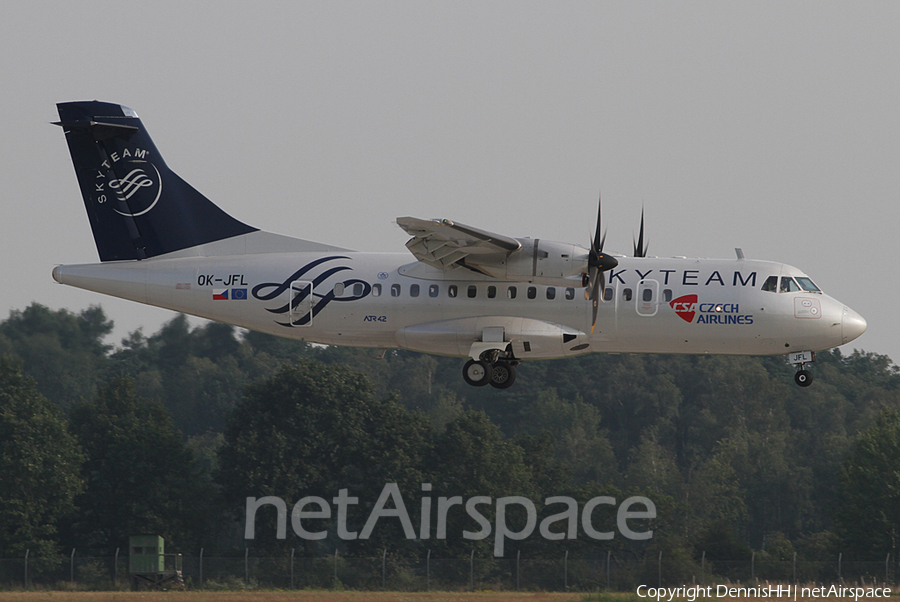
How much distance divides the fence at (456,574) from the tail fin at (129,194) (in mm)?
16490

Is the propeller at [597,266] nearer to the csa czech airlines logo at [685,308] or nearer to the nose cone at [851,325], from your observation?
the csa czech airlines logo at [685,308]

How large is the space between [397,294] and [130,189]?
859 centimetres

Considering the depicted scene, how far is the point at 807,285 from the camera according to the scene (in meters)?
31.2

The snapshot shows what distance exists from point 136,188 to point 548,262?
488 inches

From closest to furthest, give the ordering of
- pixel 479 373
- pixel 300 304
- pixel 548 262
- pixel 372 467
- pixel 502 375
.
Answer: pixel 548 262 < pixel 479 373 < pixel 502 375 < pixel 300 304 < pixel 372 467

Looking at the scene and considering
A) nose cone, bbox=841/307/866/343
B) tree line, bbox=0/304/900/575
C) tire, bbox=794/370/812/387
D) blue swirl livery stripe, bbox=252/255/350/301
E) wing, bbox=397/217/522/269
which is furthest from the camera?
tree line, bbox=0/304/900/575

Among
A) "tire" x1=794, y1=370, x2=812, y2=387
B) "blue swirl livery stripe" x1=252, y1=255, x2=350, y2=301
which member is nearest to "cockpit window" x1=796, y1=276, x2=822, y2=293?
"tire" x1=794, y1=370, x2=812, y2=387

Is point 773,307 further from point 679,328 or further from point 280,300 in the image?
point 280,300

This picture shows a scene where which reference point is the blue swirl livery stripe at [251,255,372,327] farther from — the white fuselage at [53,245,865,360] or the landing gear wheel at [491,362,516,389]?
the landing gear wheel at [491,362,516,389]

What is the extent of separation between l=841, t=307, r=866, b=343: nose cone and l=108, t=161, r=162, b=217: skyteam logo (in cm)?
1918

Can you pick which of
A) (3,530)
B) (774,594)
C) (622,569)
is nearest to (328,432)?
(3,530)

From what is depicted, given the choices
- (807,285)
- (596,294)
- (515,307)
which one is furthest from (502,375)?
(807,285)

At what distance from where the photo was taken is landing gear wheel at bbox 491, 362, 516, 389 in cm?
3089

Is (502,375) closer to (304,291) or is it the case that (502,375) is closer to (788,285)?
(304,291)
